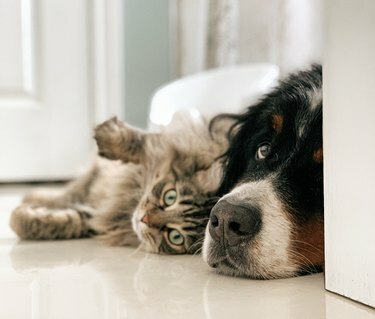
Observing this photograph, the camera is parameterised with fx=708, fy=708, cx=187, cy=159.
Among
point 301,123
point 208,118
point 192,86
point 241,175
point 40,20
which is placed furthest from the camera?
point 40,20

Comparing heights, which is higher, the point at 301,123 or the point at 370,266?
the point at 301,123

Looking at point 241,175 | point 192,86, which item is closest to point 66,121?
point 192,86

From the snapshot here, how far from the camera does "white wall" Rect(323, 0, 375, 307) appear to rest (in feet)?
3.36

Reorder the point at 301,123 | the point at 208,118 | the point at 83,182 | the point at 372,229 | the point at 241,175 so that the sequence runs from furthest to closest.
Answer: the point at 83,182 → the point at 208,118 → the point at 241,175 → the point at 301,123 → the point at 372,229

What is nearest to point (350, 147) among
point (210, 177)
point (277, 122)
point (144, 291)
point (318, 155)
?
point (318, 155)

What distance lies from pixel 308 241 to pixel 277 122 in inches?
9.9

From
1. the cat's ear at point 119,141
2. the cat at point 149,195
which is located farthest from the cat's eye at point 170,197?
the cat's ear at point 119,141

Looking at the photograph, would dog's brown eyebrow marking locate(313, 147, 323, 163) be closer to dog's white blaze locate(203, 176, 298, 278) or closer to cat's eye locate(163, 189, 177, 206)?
dog's white blaze locate(203, 176, 298, 278)

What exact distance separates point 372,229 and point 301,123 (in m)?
0.33

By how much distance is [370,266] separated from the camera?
104cm

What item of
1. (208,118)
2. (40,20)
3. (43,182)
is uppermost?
(40,20)

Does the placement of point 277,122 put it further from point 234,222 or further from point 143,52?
point 143,52

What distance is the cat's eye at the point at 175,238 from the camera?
156 centimetres

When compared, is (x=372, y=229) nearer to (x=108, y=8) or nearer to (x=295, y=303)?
(x=295, y=303)
